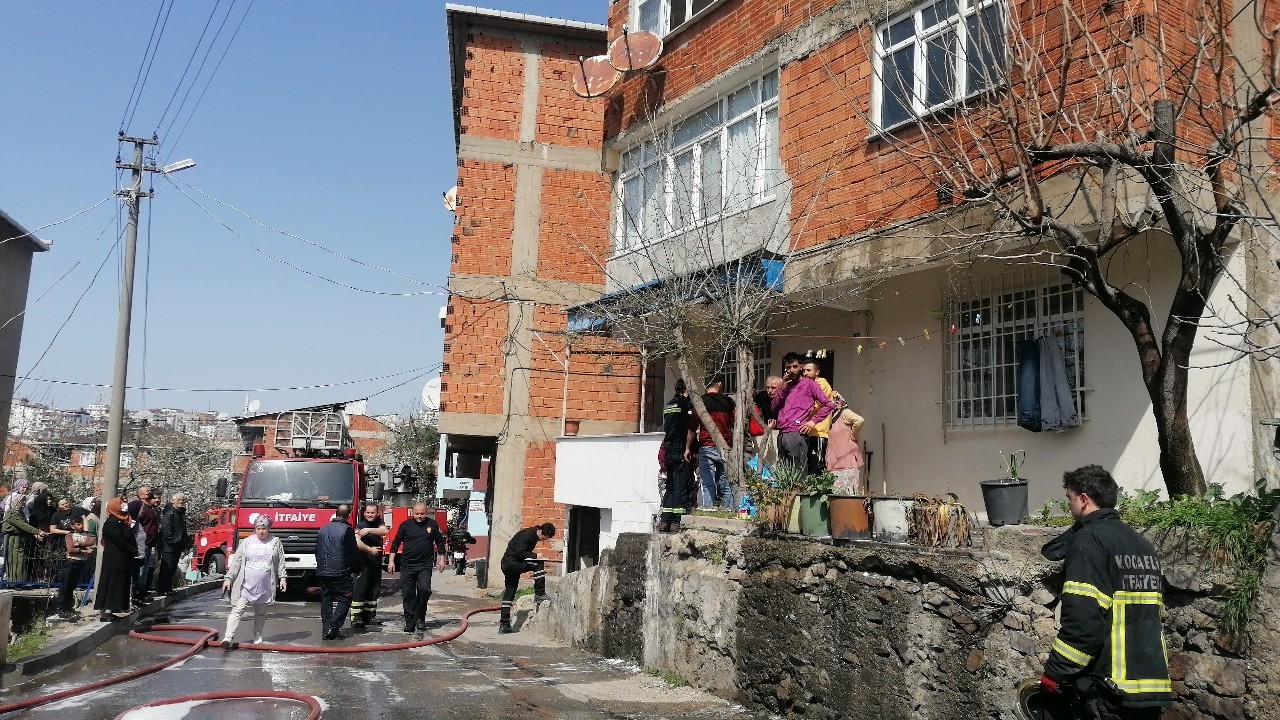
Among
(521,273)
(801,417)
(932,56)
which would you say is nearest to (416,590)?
(801,417)

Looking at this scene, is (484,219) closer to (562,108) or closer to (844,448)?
(562,108)

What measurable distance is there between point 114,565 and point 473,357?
7.99m

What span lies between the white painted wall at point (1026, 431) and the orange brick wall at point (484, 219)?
8056 millimetres

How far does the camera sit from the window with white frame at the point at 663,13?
1436 cm

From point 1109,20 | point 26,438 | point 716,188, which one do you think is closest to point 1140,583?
point 1109,20

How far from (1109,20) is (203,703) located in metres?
9.54

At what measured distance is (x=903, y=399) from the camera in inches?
429

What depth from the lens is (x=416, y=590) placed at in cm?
1254

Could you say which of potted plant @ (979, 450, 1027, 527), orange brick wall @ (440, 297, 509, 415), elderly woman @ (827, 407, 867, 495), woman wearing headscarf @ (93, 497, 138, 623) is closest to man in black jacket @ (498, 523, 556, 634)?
elderly woman @ (827, 407, 867, 495)

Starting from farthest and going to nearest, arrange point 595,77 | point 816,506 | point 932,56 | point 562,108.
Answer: point 562,108 < point 595,77 < point 932,56 < point 816,506

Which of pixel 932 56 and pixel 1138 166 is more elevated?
pixel 932 56

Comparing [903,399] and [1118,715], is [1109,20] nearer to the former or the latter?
[903,399]

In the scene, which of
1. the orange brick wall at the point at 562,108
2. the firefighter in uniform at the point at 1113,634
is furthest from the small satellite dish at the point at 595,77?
the firefighter in uniform at the point at 1113,634

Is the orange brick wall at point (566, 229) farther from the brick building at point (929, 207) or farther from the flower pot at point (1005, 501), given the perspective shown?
the flower pot at point (1005, 501)
